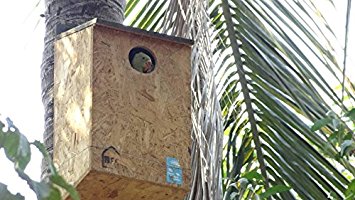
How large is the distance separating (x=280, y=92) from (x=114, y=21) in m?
0.92

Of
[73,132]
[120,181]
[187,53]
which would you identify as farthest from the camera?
[187,53]

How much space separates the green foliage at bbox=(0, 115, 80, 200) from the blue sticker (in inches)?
39.9

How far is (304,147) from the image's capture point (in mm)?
4137

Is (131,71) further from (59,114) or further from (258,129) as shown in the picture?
(258,129)

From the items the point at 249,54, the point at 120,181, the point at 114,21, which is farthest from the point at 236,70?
the point at 120,181

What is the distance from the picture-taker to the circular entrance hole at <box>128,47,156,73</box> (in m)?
3.21

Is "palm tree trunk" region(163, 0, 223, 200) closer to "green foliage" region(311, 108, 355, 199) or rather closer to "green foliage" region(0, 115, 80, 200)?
"green foliage" region(311, 108, 355, 199)

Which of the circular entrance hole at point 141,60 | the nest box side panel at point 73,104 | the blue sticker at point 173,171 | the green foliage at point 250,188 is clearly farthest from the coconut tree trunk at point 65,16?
the green foliage at point 250,188

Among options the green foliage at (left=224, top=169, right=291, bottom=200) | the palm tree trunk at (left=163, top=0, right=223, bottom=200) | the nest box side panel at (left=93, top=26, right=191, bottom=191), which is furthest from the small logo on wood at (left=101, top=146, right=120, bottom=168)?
the green foliage at (left=224, top=169, right=291, bottom=200)

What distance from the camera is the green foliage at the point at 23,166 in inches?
73.6

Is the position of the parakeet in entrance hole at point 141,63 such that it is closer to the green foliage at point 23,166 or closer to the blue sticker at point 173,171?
the blue sticker at point 173,171

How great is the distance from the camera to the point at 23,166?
6.28 feet

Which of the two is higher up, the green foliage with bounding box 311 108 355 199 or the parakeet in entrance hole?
the parakeet in entrance hole

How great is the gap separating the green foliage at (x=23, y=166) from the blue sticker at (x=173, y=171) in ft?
3.33
